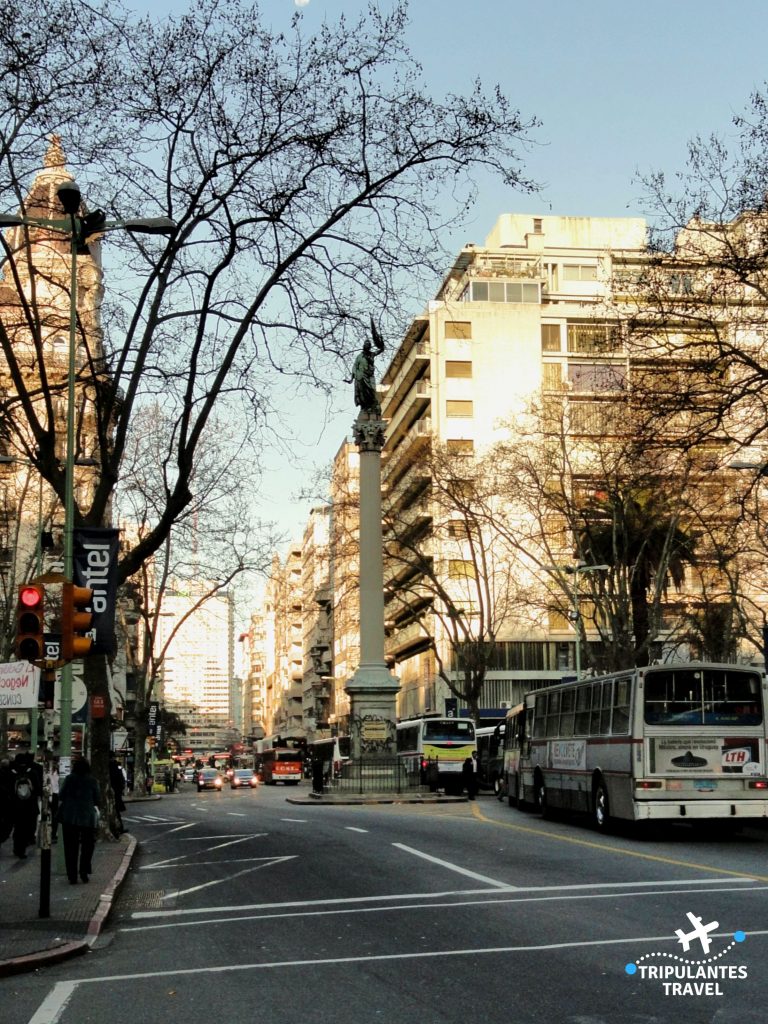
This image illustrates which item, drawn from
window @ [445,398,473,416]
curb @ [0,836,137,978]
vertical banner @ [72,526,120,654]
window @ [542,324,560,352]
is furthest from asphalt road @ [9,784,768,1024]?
window @ [542,324,560,352]

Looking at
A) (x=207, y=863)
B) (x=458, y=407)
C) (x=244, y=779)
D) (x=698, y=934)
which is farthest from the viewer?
(x=244, y=779)

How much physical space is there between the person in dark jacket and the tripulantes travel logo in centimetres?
866

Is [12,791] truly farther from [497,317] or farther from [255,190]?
Answer: [497,317]

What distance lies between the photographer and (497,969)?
942 cm

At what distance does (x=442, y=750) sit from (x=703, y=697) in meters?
29.9

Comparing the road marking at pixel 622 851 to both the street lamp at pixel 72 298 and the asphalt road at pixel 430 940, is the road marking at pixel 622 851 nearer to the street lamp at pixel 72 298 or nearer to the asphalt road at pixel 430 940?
the asphalt road at pixel 430 940

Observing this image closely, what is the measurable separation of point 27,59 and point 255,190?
531cm

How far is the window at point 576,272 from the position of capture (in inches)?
3285

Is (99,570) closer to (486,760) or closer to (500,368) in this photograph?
(486,760)

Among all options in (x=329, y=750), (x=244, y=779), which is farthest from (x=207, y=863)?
(x=244, y=779)

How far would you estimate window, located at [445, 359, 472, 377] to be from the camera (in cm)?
7875

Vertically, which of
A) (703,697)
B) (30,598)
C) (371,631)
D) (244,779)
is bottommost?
(244,779)

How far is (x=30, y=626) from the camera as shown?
46.3 feet

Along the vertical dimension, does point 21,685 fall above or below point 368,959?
above
